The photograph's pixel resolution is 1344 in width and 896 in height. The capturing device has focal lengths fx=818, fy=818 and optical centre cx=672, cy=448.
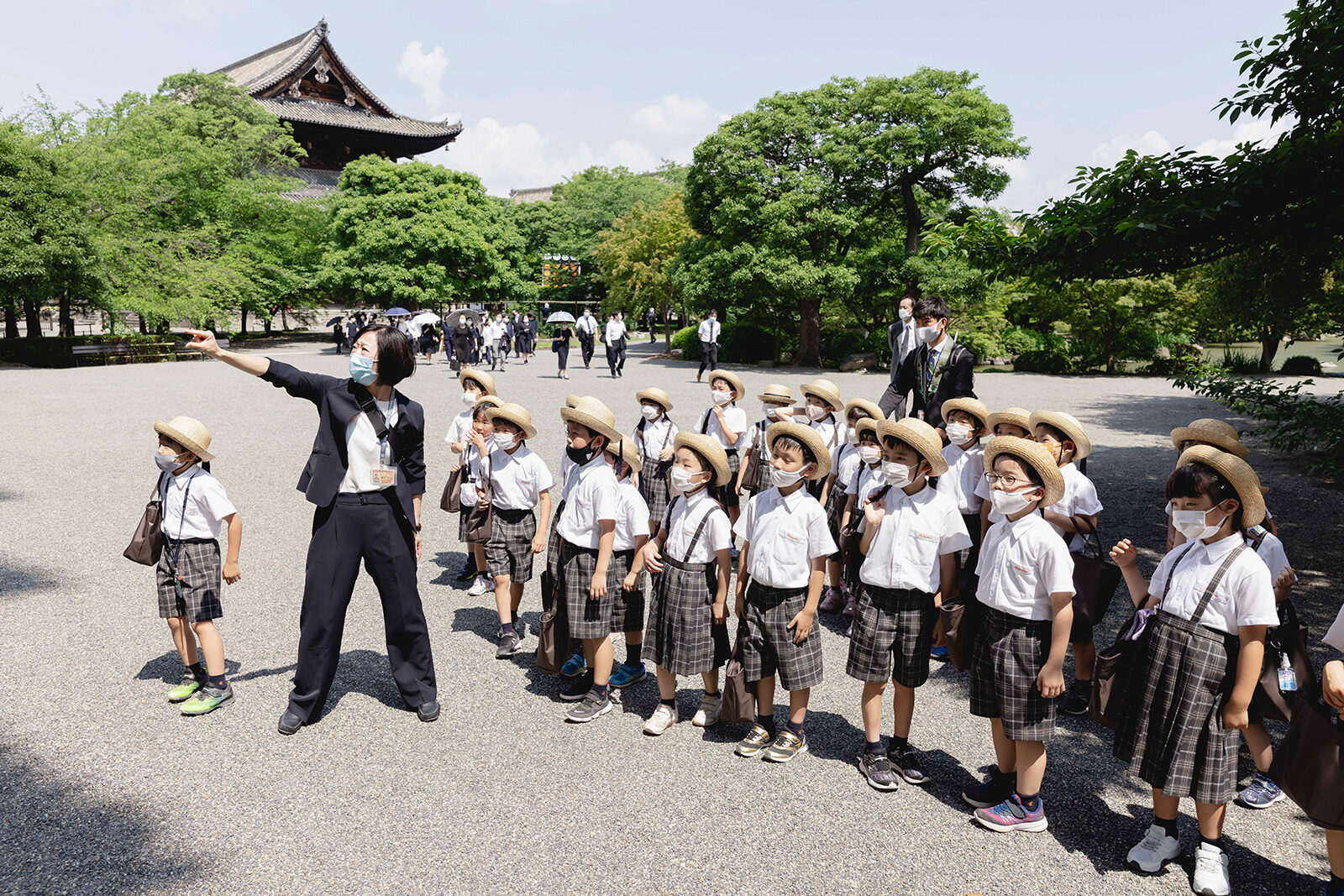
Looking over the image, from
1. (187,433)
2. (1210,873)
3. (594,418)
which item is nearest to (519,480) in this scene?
(594,418)

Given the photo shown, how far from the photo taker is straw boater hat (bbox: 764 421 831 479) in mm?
3840

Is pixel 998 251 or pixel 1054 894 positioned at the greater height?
pixel 998 251

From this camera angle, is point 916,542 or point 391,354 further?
point 391,354

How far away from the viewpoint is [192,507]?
171 inches

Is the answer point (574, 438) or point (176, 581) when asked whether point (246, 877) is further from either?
point (574, 438)

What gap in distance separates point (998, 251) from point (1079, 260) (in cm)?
69

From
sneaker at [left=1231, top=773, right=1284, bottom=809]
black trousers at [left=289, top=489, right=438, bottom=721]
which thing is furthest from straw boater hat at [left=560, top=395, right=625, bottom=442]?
sneaker at [left=1231, top=773, right=1284, bottom=809]

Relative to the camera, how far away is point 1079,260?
24.1ft

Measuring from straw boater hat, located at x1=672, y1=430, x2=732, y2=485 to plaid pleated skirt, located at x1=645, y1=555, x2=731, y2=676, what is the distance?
0.45 m

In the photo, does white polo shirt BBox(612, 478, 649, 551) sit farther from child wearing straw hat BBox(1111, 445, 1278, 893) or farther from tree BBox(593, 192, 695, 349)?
tree BBox(593, 192, 695, 349)

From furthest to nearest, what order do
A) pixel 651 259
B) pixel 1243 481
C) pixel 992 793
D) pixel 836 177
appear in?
1. pixel 651 259
2. pixel 836 177
3. pixel 992 793
4. pixel 1243 481

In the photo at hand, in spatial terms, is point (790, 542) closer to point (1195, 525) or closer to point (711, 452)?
point (711, 452)

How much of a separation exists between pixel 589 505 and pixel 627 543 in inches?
11.8

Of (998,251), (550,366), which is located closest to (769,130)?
(550,366)
